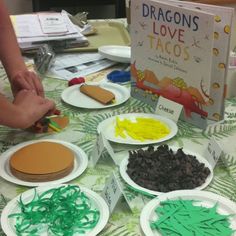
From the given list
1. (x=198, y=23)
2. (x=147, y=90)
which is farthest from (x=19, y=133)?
(x=198, y=23)

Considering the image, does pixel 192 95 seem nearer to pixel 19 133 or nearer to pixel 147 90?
pixel 147 90

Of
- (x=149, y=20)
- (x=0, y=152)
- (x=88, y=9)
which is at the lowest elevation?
(x=88, y=9)

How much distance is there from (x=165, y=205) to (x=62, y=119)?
1.60 feet

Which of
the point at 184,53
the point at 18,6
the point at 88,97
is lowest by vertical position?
the point at 18,6

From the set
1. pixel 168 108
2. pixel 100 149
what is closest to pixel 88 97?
pixel 168 108

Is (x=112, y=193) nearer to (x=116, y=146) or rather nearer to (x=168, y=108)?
(x=116, y=146)

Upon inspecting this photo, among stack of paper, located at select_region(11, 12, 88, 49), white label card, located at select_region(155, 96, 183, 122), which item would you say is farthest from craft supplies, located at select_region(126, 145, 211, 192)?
stack of paper, located at select_region(11, 12, 88, 49)

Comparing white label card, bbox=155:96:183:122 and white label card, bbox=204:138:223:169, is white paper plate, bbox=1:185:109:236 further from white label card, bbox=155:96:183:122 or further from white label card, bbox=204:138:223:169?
white label card, bbox=155:96:183:122

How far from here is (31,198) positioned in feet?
2.76

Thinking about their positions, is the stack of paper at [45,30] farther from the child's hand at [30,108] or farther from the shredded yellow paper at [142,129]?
the shredded yellow paper at [142,129]

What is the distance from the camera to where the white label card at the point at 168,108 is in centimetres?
119

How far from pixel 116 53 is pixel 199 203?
0.94m

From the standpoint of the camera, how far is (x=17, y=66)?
1.35 m

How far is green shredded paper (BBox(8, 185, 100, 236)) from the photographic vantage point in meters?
0.76
